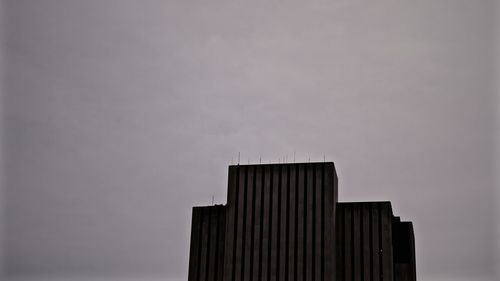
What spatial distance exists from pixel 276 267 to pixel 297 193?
10.6 m

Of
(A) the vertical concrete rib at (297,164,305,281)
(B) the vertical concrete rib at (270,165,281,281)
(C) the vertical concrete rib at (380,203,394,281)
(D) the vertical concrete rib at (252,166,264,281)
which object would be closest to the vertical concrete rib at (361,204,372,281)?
(C) the vertical concrete rib at (380,203,394,281)

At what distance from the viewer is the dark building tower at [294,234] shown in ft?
332

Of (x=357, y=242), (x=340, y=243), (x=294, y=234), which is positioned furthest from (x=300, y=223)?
(x=357, y=242)

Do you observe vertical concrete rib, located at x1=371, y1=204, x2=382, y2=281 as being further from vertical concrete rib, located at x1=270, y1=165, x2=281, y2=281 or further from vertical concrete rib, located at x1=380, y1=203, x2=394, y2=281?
vertical concrete rib, located at x1=270, y1=165, x2=281, y2=281

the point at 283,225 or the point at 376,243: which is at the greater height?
the point at 283,225

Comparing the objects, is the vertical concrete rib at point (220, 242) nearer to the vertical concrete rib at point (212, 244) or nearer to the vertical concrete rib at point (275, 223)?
the vertical concrete rib at point (212, 244)

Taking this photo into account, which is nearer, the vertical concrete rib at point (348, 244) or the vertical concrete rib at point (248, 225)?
the vertical concrete rib at point (248, 225)

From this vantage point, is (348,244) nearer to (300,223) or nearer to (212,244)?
(300,223)

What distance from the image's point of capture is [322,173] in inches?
4102

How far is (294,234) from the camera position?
102 metres

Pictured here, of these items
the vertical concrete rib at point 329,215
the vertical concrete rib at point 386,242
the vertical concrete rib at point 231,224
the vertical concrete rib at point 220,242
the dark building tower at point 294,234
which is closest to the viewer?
the vertical concrete rib at point 329,215

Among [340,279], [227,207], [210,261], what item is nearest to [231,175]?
[227,207]

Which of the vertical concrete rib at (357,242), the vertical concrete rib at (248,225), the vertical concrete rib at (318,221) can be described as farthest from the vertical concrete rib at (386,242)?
the vertical concrete rib at (248,225)

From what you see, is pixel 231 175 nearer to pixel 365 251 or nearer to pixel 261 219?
pixel 261 219
